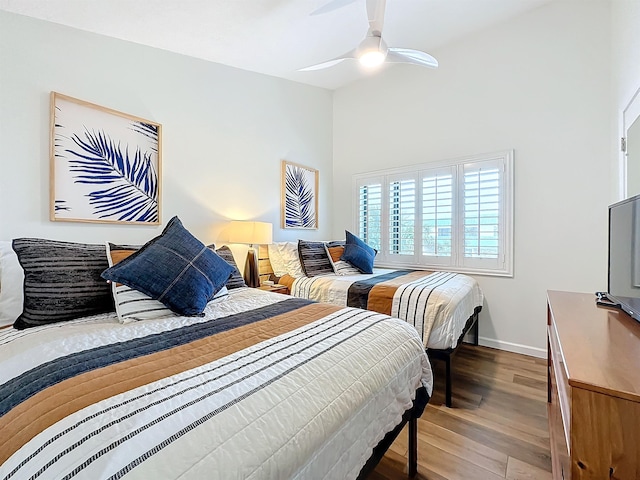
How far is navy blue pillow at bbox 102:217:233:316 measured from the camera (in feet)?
4.76

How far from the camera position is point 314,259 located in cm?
309

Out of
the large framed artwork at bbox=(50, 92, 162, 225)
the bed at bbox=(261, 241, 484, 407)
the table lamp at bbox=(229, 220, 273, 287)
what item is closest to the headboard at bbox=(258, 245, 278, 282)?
the bed at bbox=(261, 241, 484, 407)

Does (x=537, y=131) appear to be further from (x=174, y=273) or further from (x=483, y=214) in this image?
(x=174, y=273)

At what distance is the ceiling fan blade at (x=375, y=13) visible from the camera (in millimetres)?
1918

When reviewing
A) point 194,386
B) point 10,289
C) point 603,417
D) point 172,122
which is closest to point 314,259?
point 172,122

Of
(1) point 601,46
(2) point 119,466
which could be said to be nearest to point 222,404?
(2) point 119,466

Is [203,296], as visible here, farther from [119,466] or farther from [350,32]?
[350,32]

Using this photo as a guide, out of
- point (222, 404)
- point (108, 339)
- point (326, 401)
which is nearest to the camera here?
point (222, 404)

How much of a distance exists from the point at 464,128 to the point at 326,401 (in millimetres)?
3441

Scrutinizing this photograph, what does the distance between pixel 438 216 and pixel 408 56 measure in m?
1.76

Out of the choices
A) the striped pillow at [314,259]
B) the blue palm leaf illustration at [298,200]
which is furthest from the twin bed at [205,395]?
the blue palm leaf illustration at [298,200]

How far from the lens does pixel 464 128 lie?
3.32 m

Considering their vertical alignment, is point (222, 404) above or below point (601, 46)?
below

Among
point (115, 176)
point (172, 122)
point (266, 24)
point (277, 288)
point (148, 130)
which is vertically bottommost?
point (277, 288)
